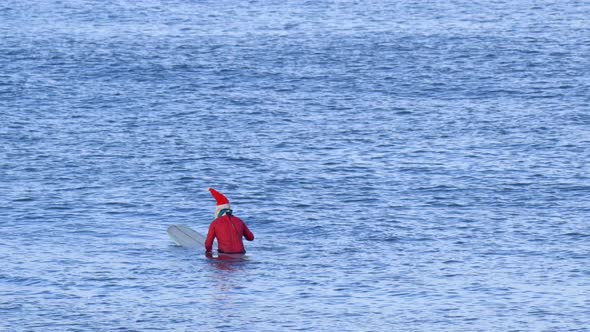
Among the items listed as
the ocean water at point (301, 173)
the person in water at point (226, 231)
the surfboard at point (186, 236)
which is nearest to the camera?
the ocean water at point (301, 173)

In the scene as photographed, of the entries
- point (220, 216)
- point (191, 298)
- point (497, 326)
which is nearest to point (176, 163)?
point (220, 216)

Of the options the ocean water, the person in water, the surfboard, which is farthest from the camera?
the surfboard

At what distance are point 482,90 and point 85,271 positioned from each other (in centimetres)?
3243

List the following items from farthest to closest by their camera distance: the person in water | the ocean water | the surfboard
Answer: the surfboard → the person in water → the ocean water

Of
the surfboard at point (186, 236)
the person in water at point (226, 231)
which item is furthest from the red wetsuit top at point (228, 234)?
the surfboard at point (186, 236)

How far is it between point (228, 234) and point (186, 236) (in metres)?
2.18

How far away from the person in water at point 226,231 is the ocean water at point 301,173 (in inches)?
17.9

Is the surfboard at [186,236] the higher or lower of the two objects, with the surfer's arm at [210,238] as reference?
lower

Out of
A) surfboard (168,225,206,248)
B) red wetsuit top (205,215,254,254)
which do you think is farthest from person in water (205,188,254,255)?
surfboard (168,225,206,248)

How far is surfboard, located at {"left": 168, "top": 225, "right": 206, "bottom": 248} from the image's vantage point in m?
31.3

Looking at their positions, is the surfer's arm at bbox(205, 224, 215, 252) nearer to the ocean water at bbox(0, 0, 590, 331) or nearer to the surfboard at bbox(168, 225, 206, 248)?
the ocean water at bbox(0, 0, 590, 331)

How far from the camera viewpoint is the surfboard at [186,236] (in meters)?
31.3

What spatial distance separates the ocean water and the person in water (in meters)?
0.45

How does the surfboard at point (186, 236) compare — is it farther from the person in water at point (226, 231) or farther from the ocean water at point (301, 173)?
the person in water at point (226, 231)
